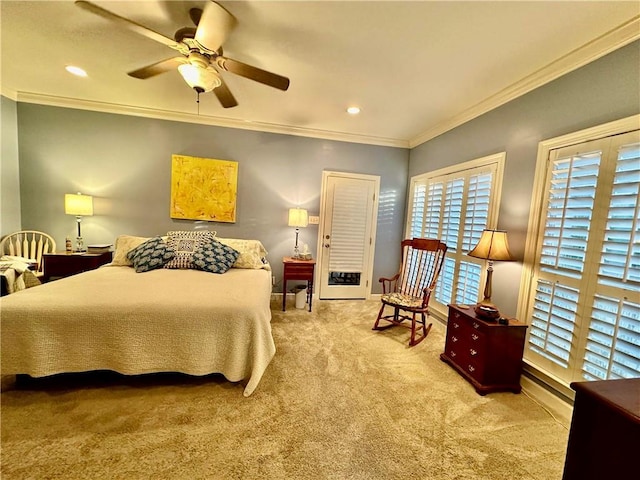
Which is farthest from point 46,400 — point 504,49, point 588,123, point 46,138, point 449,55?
point 588,123

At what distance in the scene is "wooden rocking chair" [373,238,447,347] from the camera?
2740mm

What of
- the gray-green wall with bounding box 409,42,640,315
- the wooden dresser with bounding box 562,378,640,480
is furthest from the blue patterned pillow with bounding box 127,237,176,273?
the gray-green wall with bounding box 409,42,640,315

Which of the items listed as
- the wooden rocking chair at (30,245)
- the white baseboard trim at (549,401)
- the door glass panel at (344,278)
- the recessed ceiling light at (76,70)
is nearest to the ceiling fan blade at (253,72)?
the recessed ceiling light at (76,70)

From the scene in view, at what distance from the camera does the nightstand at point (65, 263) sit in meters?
3.02

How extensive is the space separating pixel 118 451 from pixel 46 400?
0.76 metres

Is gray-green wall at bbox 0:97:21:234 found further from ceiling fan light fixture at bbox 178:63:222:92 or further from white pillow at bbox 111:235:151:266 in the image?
ceiling fan light fixture at bbox 178:63:222:92

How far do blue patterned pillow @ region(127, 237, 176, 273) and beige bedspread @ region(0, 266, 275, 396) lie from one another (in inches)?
25.7

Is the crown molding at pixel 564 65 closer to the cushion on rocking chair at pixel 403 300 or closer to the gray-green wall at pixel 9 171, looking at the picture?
the cushion on rocking chair at pixel 403 300

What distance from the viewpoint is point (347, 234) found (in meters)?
4.03

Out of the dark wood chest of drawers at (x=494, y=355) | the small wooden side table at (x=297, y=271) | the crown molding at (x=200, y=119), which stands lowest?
the dark wood chest of drawers at (x=494, y=355)

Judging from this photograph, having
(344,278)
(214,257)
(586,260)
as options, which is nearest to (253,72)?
(214,257)

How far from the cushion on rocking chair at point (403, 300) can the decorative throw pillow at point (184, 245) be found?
211 cm

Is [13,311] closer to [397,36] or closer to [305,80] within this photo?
[305,80]

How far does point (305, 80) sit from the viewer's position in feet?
8.00
